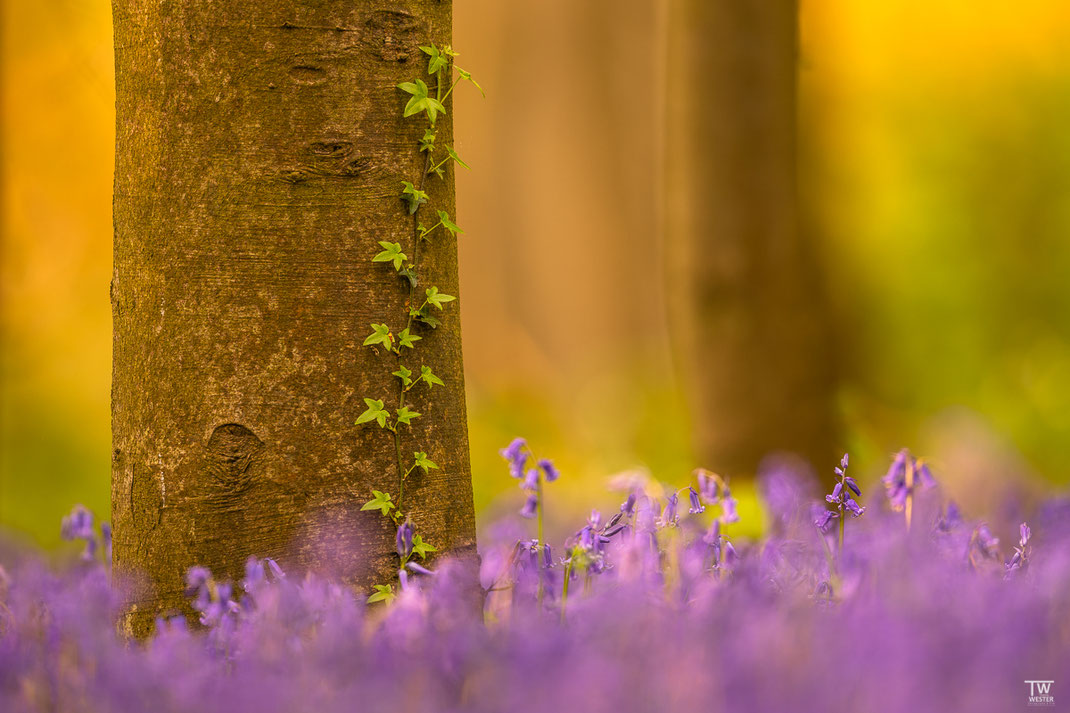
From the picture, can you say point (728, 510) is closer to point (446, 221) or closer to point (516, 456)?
point (516, 456)

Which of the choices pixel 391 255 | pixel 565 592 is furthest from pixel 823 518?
pixel 391 255

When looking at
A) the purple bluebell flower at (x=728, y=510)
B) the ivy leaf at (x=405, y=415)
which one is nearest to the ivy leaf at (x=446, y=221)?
the ivy leaf at (x=405, y=415)

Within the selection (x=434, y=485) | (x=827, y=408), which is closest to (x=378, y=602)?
(x=434, y=485)

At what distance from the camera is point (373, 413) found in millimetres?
2492

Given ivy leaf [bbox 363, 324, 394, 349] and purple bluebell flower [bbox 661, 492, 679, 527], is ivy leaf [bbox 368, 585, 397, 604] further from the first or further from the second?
purple bluebell flower [bbox 661, 492, 679, 527]

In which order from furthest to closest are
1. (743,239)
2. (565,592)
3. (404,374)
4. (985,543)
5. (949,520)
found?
(743,239), (949,520), (985,543), (404,374), (565,592)

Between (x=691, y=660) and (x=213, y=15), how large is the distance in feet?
5.94

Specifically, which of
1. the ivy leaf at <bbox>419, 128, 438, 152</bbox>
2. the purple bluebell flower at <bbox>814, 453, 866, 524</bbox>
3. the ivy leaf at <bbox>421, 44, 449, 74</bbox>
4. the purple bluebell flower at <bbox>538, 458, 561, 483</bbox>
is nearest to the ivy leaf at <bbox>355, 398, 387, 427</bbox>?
the purple bluebell flower at <bbox>538, 458, 561, 483</bbox>

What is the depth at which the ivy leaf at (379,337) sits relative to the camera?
2.50 metres

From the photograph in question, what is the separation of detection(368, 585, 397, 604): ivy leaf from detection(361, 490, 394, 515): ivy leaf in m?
0.17

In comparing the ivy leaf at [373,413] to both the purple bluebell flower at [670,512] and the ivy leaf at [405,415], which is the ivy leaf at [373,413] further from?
the purple bluebell flower at [670,512]

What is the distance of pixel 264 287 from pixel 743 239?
3.65 meters

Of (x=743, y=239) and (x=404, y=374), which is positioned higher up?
(x=743, y=239)

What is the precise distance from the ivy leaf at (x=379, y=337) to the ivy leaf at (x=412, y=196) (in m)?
0.29
